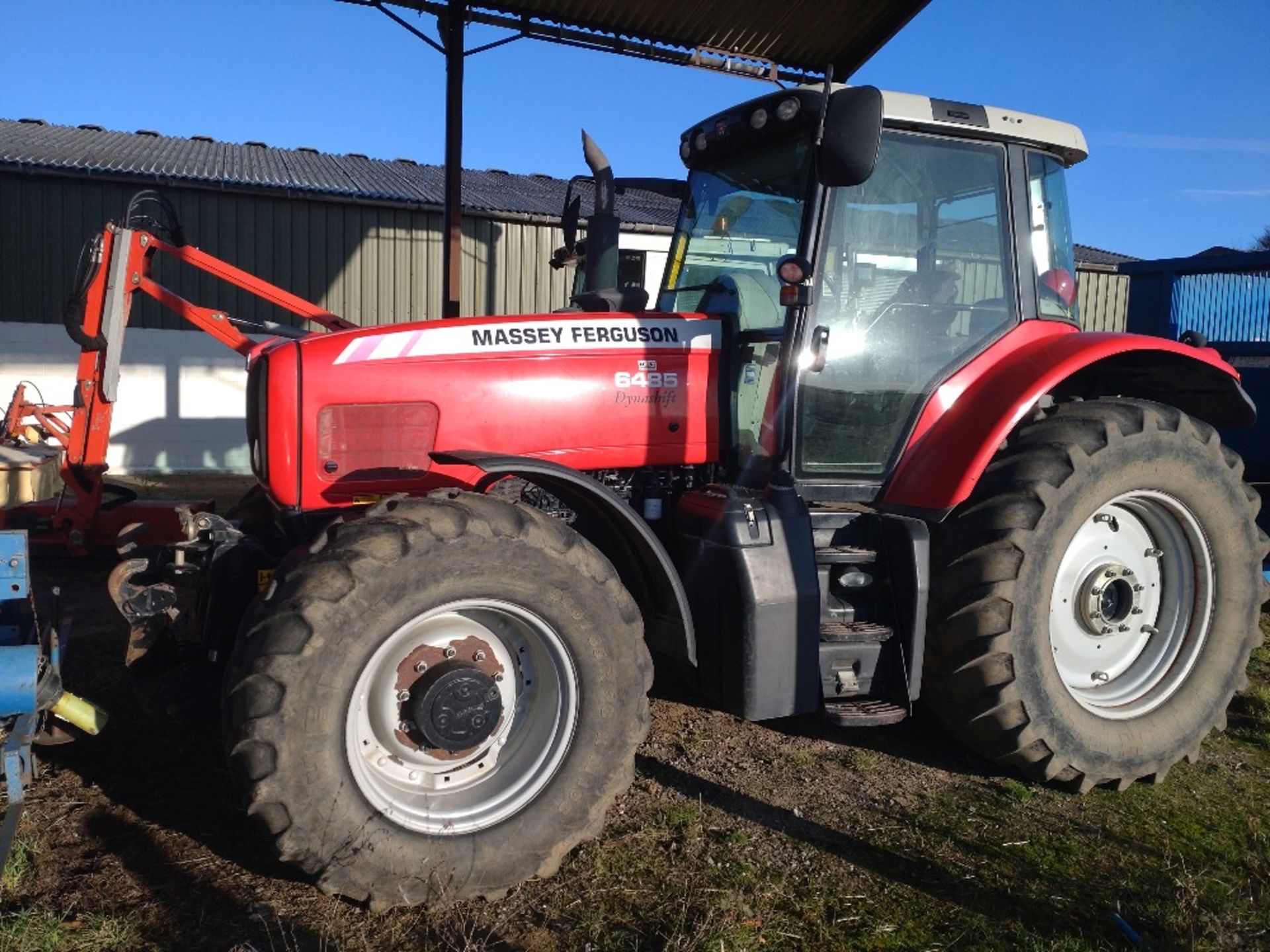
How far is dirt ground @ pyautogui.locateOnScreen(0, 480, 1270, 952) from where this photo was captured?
2662 millimetres

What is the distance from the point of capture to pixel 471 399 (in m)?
3.43

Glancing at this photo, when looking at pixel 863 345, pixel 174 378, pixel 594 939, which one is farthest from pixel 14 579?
pixel 174 378

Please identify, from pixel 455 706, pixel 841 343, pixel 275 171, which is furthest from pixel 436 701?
pixel 275 171

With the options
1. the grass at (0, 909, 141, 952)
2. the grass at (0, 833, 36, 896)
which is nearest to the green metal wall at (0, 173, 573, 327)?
the grass at (0, 833, 36, 896)

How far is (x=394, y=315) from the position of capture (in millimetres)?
13094

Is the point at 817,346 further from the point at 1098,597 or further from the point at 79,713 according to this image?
the point at 79,713

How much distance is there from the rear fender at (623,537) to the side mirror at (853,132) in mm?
1259

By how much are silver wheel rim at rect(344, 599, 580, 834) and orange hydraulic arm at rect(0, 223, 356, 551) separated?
3066 mm

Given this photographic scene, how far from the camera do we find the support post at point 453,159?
26.8 ft

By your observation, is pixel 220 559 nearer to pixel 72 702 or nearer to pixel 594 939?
pixel 72 702

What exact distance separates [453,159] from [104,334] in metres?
4.10

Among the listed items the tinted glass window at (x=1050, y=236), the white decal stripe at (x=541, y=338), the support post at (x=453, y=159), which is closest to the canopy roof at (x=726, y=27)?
the support post at (x=453, y=159)

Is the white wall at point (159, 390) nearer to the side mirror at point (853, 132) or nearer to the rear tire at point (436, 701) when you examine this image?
the rear tire at point (436, 701)

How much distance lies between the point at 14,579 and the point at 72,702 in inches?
16.4
